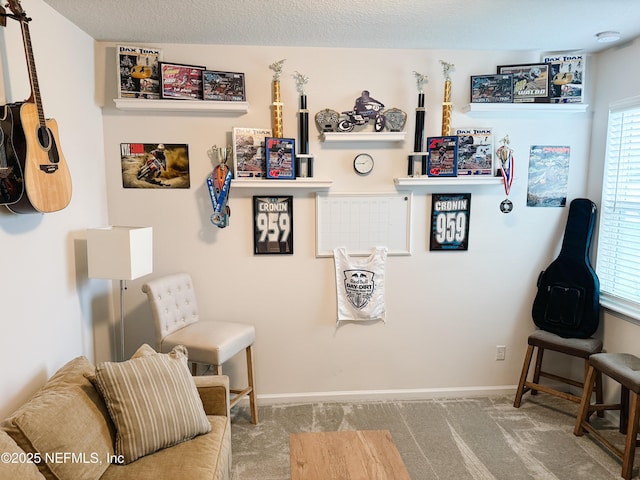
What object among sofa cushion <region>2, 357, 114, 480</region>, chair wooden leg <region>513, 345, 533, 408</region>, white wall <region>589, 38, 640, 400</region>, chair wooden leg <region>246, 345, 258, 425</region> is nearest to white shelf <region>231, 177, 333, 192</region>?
chair wooden leg <region>246, 345, 258, 425</region>

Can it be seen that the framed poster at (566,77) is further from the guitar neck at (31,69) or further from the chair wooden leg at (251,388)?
the guitar neck at (31,69)

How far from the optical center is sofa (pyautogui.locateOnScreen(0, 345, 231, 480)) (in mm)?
1559

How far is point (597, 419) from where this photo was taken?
3.00 meters

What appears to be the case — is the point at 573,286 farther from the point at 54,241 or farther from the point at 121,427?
the point at 54,241

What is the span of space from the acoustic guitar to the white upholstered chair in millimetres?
871

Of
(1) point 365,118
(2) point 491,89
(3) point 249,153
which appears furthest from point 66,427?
(2) point 491,89

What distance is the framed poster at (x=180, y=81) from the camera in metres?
2.80

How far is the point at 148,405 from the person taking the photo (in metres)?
1.86

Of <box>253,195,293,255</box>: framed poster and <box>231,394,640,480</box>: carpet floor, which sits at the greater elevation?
<box>253,195,293,255</box>: framed poster

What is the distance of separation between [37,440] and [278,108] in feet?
7.43

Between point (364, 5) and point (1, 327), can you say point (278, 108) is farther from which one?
point (1, 327)

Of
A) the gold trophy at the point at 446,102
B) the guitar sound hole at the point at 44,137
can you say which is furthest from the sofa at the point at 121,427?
the gold trophy at the point at 446,102

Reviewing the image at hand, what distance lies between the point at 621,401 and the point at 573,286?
31.6 inches

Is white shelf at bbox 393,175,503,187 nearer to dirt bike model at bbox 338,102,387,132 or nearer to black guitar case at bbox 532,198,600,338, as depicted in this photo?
dirt bike model at bbox 338,102,387,132
